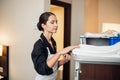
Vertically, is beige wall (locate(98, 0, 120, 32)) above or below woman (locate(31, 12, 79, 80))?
above

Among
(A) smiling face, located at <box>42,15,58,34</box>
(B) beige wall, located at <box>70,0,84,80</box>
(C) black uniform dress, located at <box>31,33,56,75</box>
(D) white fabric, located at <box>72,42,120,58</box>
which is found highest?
(B) beige wall, located at <box>70,0,84,80</box>

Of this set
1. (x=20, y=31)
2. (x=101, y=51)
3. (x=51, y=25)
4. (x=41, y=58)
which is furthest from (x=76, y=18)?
(x=101, y=51)

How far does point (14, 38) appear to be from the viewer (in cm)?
303

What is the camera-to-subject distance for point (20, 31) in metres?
2.93

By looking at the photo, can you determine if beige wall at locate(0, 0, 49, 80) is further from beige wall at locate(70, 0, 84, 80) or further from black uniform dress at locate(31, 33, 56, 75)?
black uniform dress at locate(31, 33, 56, 75)

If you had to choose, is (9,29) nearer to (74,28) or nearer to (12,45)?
(12,45)

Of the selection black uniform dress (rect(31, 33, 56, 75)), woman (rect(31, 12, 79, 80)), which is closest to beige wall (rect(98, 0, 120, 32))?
woman (rect(31, 12, 79, 80))

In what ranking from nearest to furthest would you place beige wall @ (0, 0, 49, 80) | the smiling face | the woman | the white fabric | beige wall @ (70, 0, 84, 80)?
the white fabric
the woman
the smiling face
beige wall @ (0, 0, 49, 80)
beige wall @ (70, 0, 84, 80)

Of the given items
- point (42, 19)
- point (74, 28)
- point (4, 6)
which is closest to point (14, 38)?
point (4, 6)

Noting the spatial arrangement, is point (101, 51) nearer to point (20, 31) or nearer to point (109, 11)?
point (20, 31)

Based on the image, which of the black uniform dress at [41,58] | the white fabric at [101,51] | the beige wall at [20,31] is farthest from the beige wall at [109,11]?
the white fabric at [101,51]

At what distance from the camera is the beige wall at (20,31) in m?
2.74

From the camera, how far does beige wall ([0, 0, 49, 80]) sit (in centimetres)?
274

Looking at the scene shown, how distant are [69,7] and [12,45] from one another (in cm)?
129
